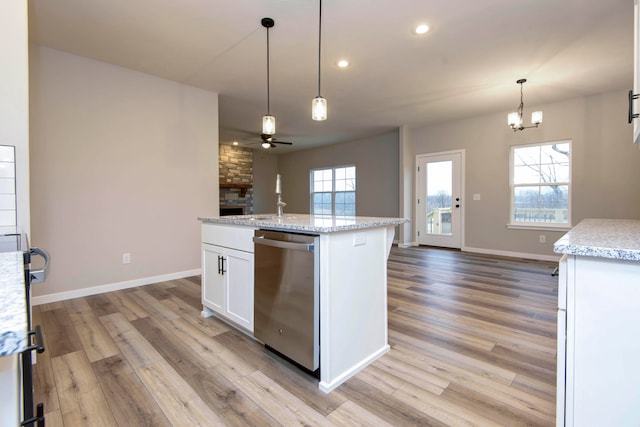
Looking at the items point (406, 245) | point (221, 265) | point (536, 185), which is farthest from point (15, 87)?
point (536, 185)

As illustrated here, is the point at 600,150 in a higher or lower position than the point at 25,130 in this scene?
higher

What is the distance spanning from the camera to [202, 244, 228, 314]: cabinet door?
2.42m

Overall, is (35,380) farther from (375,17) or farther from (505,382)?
(375,17)

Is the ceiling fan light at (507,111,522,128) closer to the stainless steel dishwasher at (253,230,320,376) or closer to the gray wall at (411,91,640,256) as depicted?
the gray wall at (411,91,640,256)

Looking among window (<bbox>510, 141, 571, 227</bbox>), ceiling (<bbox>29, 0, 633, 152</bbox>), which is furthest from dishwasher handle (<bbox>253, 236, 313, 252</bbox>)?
window (<bbox>510, 141, 571, 227</bbox>)

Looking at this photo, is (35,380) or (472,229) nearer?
(35,380)

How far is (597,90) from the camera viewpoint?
4176mm

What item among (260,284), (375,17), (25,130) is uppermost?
(375,17)

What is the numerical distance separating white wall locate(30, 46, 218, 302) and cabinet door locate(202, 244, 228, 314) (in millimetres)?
1490

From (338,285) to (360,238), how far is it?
316mm

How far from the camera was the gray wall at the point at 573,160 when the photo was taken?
166 inches

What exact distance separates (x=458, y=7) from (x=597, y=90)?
3206 millimetres

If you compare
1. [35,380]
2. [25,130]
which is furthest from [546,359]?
[25,130]

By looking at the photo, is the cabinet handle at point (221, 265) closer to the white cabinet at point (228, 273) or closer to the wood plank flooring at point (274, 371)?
the white cabinet at point (228, 273)
